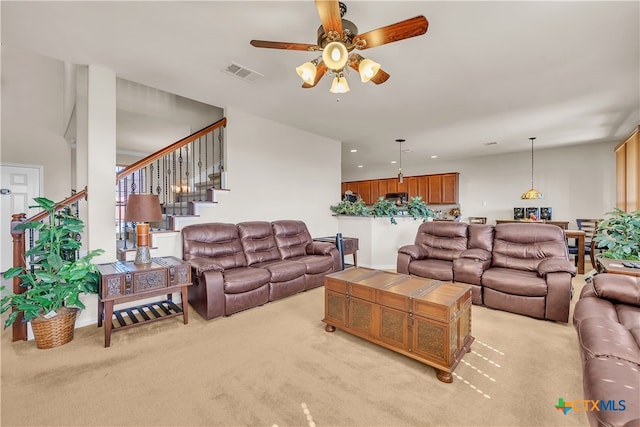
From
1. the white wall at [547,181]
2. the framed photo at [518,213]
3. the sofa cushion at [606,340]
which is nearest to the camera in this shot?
the sofa cushion at [606,340]

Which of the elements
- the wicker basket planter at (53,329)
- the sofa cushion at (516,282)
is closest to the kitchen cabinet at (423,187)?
the sofa cushion at (516,282)

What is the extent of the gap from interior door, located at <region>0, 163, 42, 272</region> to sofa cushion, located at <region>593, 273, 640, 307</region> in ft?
25.0

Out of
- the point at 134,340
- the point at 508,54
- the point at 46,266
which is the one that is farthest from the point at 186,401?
the point at 508,54

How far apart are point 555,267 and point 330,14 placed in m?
3.25

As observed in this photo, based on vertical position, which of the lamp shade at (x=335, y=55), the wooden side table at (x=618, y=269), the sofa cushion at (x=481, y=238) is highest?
the lamp shade at (x=335, y=55)

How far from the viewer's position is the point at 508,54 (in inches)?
106

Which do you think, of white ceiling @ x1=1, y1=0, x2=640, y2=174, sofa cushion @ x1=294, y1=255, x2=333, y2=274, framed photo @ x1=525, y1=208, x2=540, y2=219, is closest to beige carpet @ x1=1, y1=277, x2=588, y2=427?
sofa cushion @ x1=294, y1=255, x2=333, y2=274

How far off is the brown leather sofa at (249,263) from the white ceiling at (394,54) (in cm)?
184

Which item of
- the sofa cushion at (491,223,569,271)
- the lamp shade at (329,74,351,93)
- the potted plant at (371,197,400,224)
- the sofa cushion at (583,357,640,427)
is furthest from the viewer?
the potted plant at (371,197,400,224)

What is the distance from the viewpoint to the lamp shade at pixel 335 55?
6.30ft

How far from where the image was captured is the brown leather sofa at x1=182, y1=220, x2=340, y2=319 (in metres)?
3.04

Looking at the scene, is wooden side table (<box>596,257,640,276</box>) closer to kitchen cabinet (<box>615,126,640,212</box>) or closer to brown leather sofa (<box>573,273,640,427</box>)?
brown leather sofa (<box>573,273,640,427</box>)

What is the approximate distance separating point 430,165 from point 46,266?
896 centimetres

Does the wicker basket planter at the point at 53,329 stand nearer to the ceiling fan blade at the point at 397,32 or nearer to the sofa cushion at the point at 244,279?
the sofa cushion at the point at 244,279
